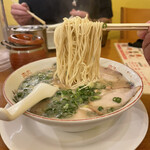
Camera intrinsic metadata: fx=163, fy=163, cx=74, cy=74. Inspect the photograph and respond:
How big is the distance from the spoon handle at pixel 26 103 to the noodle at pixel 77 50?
9.1 inches

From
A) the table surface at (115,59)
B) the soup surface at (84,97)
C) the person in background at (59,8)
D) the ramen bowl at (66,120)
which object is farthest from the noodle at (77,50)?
the person in background at (59,8)

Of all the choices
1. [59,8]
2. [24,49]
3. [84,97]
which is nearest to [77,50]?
[84,97]

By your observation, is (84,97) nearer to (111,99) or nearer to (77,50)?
(111,99)

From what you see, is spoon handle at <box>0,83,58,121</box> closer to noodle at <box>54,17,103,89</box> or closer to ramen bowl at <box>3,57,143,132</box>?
ramen bowl at <box>3,57,143,132</box>

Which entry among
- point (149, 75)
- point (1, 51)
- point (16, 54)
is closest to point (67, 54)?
Result: point (16, 54)

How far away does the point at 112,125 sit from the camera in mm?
911

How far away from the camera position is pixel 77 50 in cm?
118

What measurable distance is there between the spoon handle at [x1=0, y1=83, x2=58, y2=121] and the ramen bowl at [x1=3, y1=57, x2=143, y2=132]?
41mm

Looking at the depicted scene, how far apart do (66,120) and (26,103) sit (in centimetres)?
21

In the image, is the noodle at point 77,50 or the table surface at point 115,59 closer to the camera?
the table surface at point 115,59

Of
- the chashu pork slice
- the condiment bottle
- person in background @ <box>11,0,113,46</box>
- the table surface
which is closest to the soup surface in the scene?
the chashu pork slice

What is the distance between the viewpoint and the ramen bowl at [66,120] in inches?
27.6

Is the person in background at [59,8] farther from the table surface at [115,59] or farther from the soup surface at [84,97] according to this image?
the soup surface at [84,97]

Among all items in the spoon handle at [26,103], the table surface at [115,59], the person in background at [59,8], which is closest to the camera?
the spoon handle at [26,103]
